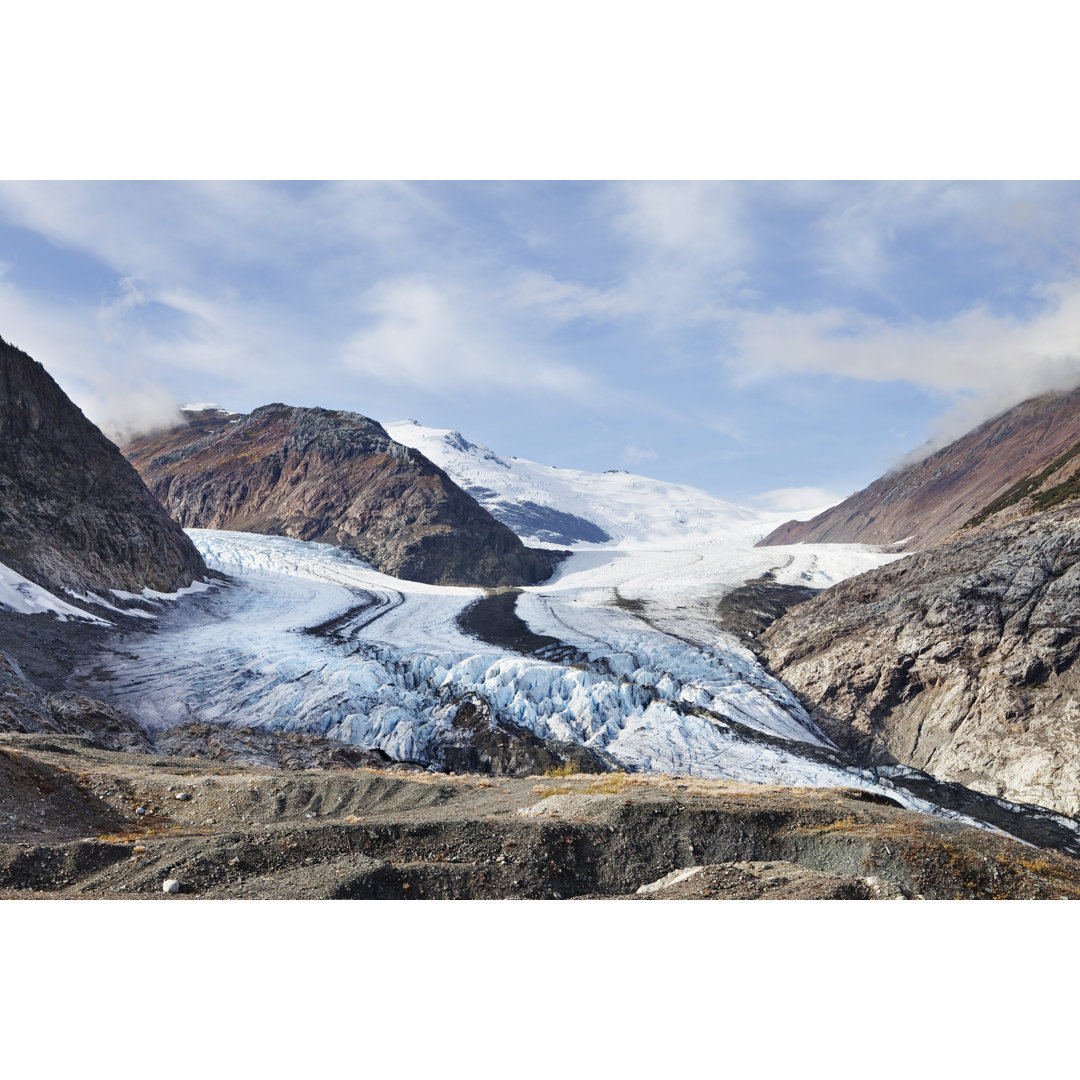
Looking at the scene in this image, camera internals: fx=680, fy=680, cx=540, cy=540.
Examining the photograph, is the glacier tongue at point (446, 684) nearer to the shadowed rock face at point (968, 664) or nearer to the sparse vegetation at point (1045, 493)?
the shadowed rock face at point (968, 664)

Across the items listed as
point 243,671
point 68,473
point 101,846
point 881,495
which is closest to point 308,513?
point 68,473

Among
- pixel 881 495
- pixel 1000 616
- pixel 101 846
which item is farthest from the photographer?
pixel 881 495

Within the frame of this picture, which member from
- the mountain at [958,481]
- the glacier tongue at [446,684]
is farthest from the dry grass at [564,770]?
the mountain at [958,481]

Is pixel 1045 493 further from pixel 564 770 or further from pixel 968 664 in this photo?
pixel 564 770

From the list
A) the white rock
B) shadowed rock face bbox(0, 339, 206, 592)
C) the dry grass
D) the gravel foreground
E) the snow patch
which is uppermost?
shadowed rock face bbox(0, 339, 206, 592)

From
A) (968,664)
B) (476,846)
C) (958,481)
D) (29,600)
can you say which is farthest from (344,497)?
(958,481)

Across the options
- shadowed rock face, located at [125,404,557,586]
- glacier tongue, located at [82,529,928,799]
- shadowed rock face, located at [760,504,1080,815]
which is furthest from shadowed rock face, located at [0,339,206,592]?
shadowed rock face, located at [760,504,1080,815]

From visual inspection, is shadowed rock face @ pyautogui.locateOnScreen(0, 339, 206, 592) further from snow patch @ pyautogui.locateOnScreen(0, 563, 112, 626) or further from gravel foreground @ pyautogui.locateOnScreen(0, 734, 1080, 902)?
gravel foreground @ pyautogui.locateOnScreen(0, 734, 1080, 902)

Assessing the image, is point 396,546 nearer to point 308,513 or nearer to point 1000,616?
point 308,513
